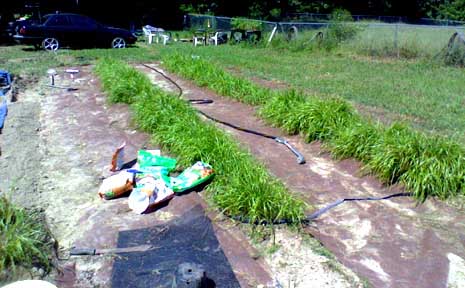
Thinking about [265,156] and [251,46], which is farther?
[251,46]

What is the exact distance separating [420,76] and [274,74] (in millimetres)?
3716

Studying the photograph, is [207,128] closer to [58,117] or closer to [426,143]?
[426,143]

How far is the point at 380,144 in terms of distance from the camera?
4938 mm

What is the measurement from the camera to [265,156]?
18.0 ft

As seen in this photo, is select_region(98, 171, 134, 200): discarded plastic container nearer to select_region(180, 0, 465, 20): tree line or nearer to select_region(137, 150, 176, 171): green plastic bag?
select_region(137, 150, 176, 171): green plastic bag

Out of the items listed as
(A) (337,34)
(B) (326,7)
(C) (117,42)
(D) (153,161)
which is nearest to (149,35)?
(C) (117,42)

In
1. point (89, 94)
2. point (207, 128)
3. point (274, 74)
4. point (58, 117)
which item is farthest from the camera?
point (274, 74)

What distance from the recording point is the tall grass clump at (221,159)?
12.7 ft

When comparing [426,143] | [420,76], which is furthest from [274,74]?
[426,143]

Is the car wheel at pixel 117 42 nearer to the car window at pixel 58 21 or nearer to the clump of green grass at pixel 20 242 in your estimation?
the car window at pixel 58 21

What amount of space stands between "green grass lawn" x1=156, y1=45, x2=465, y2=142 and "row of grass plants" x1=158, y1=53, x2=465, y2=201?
1.17 meters

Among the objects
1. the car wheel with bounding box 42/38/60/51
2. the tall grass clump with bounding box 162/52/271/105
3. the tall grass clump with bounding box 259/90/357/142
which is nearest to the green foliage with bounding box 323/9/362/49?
the tall grass clump with bounding box 162/52/271/105

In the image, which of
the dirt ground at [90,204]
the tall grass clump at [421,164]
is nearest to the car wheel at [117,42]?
the dirt ground at [90,204]

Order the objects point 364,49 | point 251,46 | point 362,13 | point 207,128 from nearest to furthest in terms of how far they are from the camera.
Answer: point 207,128 → point 364,49 → point 251,46 → point 362,13
